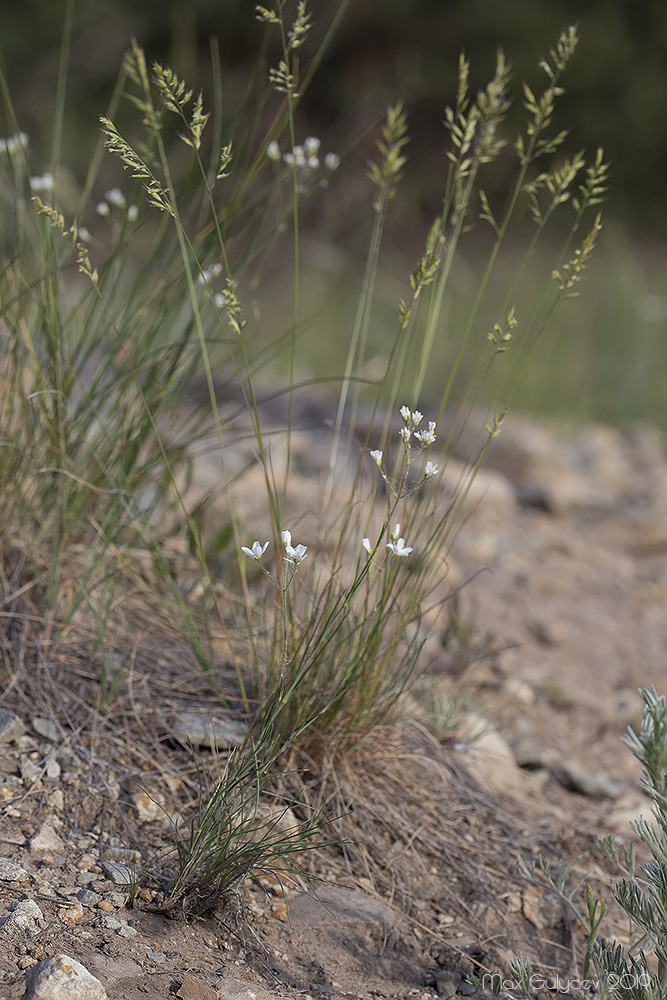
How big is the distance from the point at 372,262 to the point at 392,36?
9.91 metres

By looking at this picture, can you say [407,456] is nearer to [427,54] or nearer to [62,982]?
[62,982]

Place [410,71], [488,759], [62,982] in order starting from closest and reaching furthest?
[62,982] < [488,759] < [410,71]

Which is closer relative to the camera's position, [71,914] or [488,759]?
[71,914]

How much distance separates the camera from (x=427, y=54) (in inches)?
402

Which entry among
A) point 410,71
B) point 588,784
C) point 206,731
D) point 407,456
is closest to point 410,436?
point 407,456

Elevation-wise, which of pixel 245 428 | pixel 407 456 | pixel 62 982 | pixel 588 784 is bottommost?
pixel 588 784

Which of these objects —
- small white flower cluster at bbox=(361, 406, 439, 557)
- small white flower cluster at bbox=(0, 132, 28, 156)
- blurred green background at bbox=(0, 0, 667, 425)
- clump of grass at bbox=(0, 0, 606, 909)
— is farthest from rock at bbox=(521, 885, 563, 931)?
blurred green background at bbox=(0, 0, 667, 425)

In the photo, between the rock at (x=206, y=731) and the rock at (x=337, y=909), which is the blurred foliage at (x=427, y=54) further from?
the rock at (x=337, y=909)

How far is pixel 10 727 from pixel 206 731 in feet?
0.94

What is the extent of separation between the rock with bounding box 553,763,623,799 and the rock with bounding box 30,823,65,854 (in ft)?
3.12

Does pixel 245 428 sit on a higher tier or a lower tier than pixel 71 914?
higher

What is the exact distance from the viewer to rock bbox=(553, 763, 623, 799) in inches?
70.0

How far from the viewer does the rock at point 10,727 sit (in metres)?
1.42

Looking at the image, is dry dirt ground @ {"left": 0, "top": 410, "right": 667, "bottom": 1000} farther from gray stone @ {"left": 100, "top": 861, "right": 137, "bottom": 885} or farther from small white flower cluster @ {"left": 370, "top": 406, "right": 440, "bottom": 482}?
small white flower cluster @ {"left": 370, "top": 406, "right": 440, "bottom": 482}
